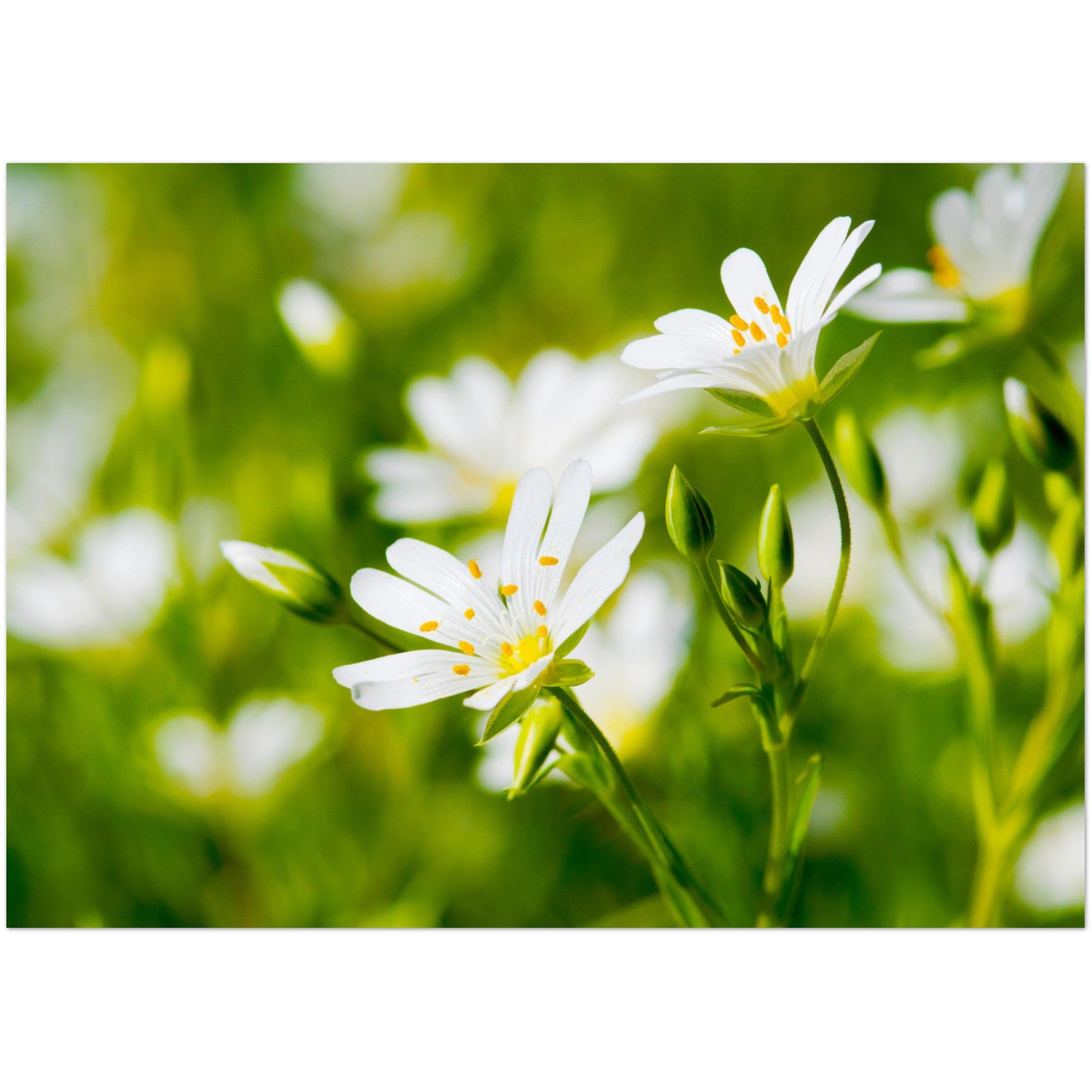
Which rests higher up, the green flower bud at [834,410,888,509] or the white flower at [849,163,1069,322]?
the white flower at [849,163,1069,322]

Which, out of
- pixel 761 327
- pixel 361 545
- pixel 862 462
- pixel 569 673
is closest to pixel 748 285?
pixel 761 327

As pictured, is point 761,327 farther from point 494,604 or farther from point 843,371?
point 494,604

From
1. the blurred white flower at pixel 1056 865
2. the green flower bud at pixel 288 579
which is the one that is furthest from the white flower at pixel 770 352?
the blurred white flower at pixel 1056 865

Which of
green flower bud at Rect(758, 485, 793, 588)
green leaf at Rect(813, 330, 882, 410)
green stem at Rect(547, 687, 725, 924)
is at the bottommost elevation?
green stem at Rect(547, 687, 725, 924)

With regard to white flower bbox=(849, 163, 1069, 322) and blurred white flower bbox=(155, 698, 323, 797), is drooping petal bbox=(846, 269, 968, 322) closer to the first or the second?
white flower bbox=(849, 163, 1069, 322)

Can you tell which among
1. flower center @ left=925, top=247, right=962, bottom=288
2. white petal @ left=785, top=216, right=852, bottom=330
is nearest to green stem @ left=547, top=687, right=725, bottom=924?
white petal @ left=785, top=216, right=852, bottom=330
